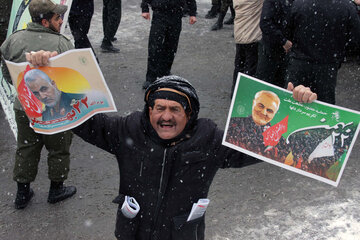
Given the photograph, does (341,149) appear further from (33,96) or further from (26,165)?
(26,165)

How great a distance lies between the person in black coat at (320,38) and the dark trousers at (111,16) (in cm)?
423

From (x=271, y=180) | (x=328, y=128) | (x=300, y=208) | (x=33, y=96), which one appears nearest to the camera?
(x=328, y=128)

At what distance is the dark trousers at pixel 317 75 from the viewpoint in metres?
4.36

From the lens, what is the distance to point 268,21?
4984mm

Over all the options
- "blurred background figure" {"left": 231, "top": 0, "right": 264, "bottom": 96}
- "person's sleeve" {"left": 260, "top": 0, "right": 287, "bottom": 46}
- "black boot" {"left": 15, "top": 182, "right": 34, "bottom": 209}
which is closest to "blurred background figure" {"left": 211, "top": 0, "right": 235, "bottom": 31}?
"blurred background figure" {"left": 231, "top": 0, "right": 264, "bottom": 96}

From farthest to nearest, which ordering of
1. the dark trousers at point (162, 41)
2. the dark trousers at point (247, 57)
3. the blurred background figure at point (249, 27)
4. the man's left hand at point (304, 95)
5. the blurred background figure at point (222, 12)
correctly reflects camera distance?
the blurred background figure at point (222, 12) < the dark trousers at point (162, 41) < the dark trousers at point (247, 57) < the blurred background figure at point (249, 27) < the man's left hand at point (304, 95)

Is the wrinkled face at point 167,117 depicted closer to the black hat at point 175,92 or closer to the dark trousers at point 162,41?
the black hat at point 175,92

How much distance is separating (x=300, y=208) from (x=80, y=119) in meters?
2.48

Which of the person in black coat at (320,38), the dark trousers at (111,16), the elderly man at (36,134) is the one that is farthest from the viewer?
the dark trousers at (111,16)

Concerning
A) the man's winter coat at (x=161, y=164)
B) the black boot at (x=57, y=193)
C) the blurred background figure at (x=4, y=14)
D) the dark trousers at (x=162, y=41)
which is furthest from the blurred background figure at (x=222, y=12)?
the man's winter coat at (x=161, y=164)

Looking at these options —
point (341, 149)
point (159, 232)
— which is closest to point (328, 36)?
point (341, 149)

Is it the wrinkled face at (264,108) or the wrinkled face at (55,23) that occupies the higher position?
the wrinkled face at (264,108)

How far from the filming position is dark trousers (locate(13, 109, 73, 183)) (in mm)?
3689

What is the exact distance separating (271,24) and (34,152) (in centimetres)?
292
